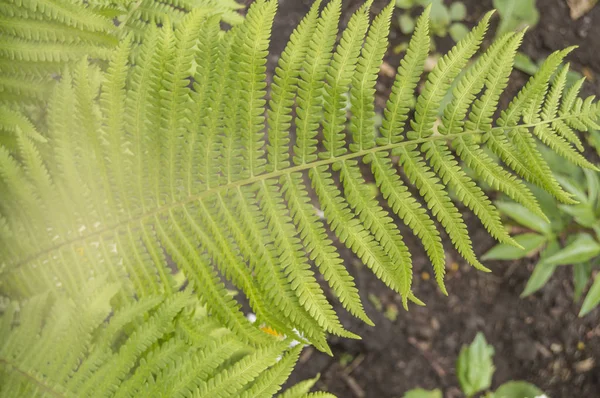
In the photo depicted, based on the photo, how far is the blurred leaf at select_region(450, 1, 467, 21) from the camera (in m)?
2.93

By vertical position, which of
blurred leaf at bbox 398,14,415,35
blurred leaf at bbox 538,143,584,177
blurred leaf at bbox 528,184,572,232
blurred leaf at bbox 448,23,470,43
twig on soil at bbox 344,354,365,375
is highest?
blurred leaf at bbox 398,14,415,35

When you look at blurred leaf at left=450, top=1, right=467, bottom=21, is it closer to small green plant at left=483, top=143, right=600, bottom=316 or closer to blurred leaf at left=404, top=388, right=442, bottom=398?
small green plant at left=483, top=143, right=600, bottom=316

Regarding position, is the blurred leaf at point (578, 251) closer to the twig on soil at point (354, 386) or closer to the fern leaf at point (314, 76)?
the twig on soil at point (354, 386)

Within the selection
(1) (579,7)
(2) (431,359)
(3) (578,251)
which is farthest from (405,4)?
(2) (431,359)

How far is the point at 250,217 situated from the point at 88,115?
1.32 ft

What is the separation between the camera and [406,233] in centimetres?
276

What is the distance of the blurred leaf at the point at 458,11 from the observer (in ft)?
9.60

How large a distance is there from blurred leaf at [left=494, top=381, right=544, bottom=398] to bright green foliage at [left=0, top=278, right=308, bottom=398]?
169 centimetres

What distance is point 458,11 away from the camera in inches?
115

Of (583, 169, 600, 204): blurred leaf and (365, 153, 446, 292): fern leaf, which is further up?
(365, 153, 446, 292): fern leaf

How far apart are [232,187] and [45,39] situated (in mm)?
530

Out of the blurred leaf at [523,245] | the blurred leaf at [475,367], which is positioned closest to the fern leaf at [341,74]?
the blurred leaf at [523,245]

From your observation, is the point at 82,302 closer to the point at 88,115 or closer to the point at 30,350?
the point at 30,350

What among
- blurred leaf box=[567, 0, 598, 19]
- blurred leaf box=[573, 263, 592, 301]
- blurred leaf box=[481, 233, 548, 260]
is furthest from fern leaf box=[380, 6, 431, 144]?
blurred leaf box=[567, 0, 598, 19]
